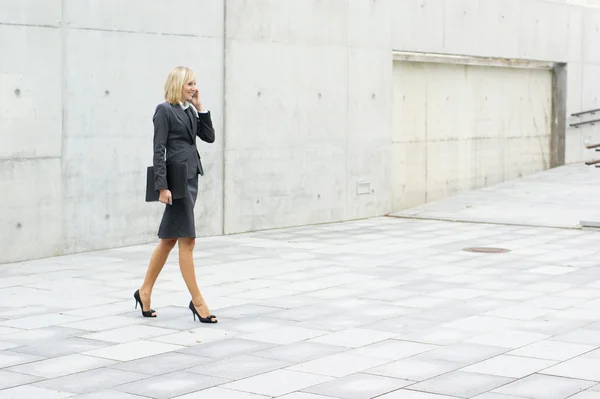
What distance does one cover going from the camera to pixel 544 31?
879 inches

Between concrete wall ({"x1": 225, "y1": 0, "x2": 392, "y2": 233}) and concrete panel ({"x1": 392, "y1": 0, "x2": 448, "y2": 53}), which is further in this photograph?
concrete panel ({"x1": 392, "y1": 0, "x2": 448, "y2": 53})

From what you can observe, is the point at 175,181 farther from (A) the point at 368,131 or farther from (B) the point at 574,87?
(B) the point at 574,87

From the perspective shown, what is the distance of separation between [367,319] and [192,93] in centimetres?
228

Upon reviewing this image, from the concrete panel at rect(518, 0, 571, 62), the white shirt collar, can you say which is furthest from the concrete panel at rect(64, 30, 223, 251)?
the concrete panel at rect(518, 0, 571, 62)

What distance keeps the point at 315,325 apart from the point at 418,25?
10758 mm

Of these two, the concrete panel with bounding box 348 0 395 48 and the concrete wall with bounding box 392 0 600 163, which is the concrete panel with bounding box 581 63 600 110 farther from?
the concrete panel with bounding box 348 0 395 48

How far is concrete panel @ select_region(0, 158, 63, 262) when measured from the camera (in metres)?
11.9

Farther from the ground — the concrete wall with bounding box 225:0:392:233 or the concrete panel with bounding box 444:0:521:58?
the concrete panel with bounding box 444:0:521:58

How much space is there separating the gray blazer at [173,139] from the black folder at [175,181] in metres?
0.07

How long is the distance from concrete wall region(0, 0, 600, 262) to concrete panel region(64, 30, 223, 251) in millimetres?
18

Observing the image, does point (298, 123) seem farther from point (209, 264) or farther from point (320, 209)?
point (209, 264)

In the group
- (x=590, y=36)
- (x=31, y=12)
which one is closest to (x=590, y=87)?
(x=590, y=36)

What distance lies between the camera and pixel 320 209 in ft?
53.6

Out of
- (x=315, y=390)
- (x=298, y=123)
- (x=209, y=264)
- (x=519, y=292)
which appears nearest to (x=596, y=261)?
(x=519, y=292)
